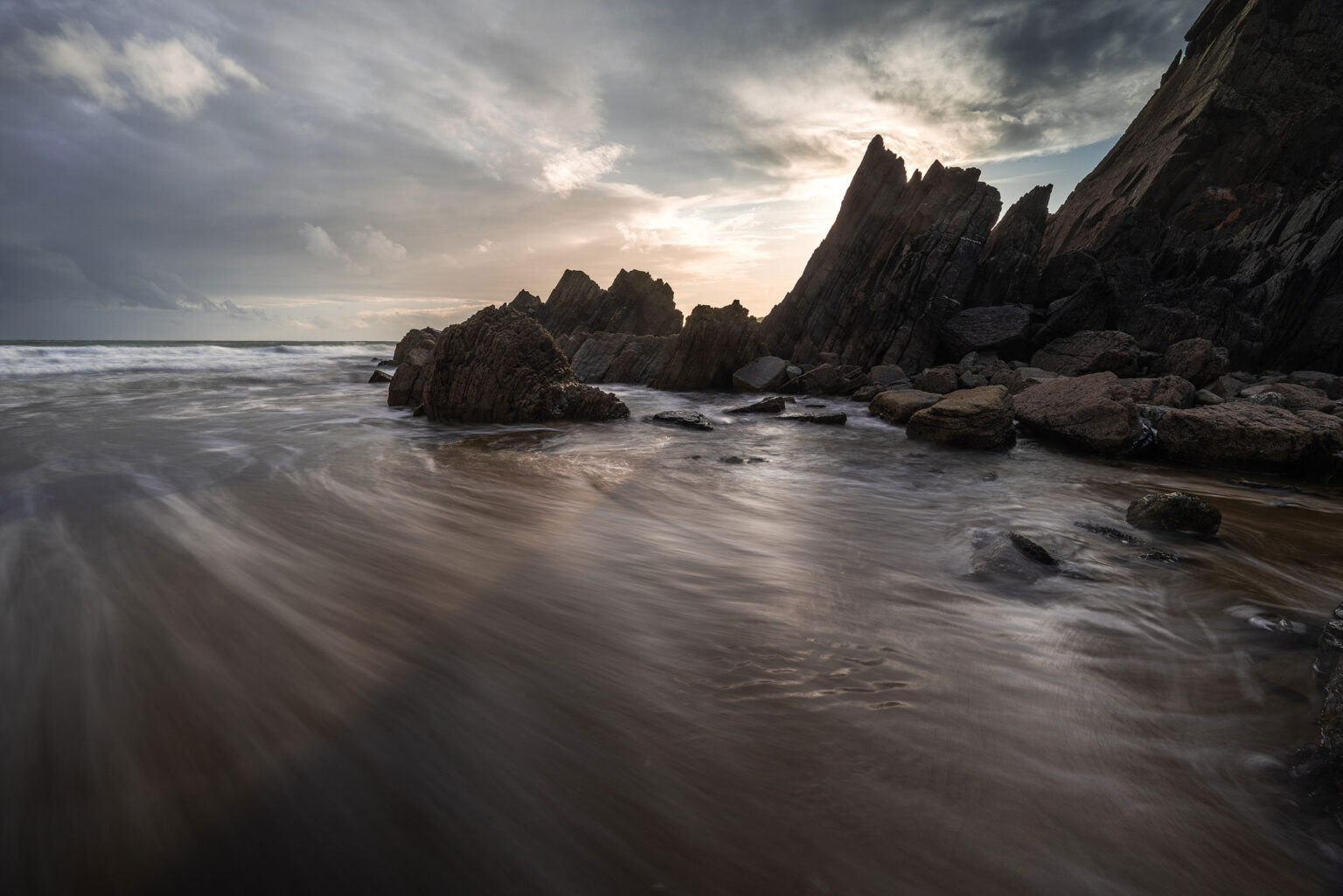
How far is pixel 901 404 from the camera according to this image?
1123cm

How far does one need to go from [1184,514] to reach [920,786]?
4744mm

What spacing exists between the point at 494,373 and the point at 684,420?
12.9 ft

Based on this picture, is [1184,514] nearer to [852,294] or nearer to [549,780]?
[549,780]

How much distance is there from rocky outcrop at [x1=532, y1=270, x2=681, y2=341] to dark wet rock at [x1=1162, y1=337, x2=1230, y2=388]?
31815 mm

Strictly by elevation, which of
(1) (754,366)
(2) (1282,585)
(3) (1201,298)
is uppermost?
(3) (1201,298)

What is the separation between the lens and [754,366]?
64.7ft

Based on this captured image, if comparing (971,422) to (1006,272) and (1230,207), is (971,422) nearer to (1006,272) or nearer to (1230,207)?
(1006,272)

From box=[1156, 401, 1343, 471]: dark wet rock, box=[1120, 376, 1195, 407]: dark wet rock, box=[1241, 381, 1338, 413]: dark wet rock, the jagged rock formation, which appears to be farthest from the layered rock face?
box=[1156, 401, 1343, 471]: dark wet rock

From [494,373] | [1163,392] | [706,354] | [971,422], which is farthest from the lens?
[706,354]

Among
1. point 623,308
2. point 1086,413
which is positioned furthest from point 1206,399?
point 623,308

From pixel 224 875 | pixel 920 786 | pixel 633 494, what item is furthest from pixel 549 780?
pixel 633 494

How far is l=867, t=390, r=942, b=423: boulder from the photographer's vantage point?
11.0 meters

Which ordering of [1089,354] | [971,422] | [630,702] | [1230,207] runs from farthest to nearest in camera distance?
[1230,207], [1089,354], [971,422], [630,702]

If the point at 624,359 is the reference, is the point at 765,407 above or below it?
below
